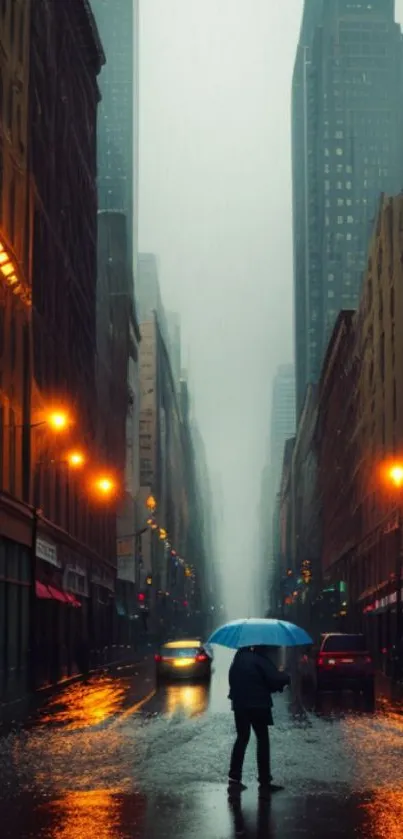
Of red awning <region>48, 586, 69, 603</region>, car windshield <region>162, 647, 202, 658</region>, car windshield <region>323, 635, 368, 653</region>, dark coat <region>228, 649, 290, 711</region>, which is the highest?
red awning <region>48, 586, 69, 603</region>

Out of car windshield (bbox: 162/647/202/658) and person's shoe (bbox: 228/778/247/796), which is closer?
person's shoe (bbox: 228/778/247/796)

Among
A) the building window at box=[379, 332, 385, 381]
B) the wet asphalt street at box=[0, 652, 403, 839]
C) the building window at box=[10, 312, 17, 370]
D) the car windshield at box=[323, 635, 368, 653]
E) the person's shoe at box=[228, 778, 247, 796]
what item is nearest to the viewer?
the wet asphalt street at box=[0, 652, 403, 839]

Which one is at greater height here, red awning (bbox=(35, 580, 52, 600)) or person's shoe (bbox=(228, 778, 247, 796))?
red awning (bbox=(35, 580, 52, 600))

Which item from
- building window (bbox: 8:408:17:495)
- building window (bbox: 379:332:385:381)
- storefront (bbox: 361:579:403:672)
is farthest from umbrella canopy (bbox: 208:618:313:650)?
building window (bbox: 379:332:385:381)

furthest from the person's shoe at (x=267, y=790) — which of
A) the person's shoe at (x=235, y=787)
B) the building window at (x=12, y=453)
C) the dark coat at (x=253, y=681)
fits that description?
the building window at (x=12, y=453)

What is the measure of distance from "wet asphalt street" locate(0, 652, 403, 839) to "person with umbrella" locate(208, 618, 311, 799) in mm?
383

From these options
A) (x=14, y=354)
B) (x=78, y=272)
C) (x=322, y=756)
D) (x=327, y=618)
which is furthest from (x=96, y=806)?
(x=327, y=618)

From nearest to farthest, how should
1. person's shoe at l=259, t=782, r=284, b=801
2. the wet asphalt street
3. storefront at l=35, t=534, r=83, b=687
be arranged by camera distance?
1. the wet asphalt street
2. person's shoe at l=259, t=782, r=284, b=801
3. storefront at l=35, t=534, r=83, b=687

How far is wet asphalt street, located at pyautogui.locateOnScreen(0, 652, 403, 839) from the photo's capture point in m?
13.0

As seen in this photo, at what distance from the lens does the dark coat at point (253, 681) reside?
16172mm

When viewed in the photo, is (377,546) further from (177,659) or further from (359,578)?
(177,659)

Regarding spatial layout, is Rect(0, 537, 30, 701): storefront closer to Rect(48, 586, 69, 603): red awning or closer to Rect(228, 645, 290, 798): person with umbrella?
Rect(48, 586, 69, 603): red awning

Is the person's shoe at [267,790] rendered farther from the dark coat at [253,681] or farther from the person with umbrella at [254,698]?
the dark coat at [253,681]

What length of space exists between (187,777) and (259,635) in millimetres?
2759
